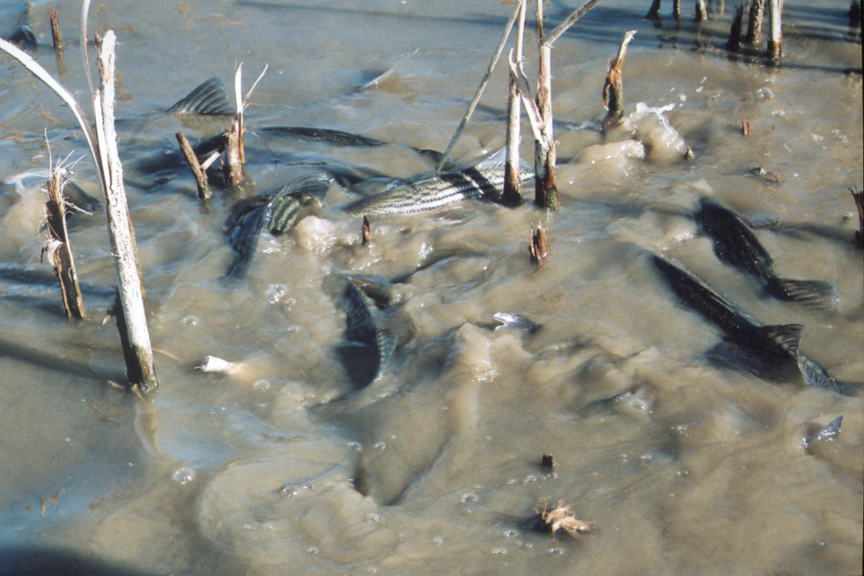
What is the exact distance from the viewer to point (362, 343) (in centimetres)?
369

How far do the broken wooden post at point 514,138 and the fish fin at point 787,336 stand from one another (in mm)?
1977

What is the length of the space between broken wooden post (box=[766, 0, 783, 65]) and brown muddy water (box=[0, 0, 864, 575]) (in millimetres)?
160

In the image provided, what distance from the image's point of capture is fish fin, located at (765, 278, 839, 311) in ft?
11.8

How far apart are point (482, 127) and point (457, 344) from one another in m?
3.14

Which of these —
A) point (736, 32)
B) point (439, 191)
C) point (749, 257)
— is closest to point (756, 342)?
point (749, 257)

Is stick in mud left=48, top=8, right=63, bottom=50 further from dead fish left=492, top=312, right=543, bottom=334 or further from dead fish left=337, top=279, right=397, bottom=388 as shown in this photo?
dead fish left=492, top=312, right=543, bottom=334

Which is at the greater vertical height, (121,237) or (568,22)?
(568,22)

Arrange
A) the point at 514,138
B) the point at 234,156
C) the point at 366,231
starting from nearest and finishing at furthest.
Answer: the point at 514,138 → the point at 366,231 → the point at 234,156

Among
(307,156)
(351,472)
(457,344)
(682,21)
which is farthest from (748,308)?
(682,21)

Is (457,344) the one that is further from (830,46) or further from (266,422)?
(830,46)

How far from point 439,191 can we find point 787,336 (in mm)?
2539

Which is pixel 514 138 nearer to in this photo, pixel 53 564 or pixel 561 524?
pixel 561 524

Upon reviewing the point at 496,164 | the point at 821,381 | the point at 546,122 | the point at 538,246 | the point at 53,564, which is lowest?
the point at 53,564

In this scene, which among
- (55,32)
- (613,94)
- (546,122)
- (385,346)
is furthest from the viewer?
(55,32)
